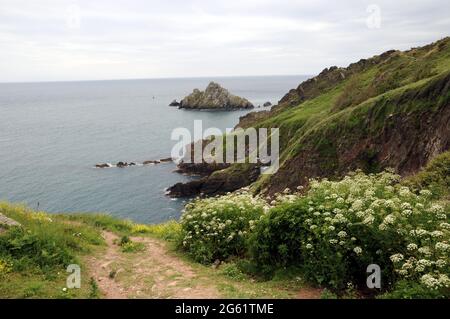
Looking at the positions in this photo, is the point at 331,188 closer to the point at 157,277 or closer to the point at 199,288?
the point at 199,288

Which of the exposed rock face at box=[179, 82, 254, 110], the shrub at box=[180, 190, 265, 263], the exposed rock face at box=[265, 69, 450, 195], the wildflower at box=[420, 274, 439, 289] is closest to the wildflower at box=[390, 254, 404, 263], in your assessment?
the wildflower at box=[420, 274, 439, 289]

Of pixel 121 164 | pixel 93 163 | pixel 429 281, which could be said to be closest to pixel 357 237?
pixel 429 281

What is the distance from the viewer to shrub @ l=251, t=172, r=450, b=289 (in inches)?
326

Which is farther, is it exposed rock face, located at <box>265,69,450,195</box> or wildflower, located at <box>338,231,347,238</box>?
exposed rock face, located at <box>265,69,450,195</box>

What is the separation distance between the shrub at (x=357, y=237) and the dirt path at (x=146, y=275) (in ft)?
6.87

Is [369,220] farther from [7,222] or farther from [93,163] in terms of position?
[93,163]

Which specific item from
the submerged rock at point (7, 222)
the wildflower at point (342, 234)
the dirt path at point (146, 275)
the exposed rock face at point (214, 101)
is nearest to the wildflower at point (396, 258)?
the wildflower at point (342, 234)

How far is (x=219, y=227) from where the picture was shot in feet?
43.9

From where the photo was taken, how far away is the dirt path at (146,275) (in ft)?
34.2

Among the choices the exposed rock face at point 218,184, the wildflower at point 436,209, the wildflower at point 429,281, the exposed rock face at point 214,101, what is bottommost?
the exposed rock face at point 218,184

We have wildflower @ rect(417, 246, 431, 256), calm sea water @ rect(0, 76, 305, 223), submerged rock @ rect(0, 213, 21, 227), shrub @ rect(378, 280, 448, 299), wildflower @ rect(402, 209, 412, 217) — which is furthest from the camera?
calm sea water @ rect(0, 76, 305, 223)

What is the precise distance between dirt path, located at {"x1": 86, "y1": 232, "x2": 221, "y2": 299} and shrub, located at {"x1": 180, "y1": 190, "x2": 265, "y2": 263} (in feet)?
2.66

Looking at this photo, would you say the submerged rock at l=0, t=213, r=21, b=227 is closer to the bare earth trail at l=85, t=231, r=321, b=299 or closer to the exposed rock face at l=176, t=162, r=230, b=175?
the bare earth trail at l=85, t=231, r=321, b=299

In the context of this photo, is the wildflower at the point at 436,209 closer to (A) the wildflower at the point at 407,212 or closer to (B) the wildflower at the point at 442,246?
(A) the wildflower at the point at 407,212
